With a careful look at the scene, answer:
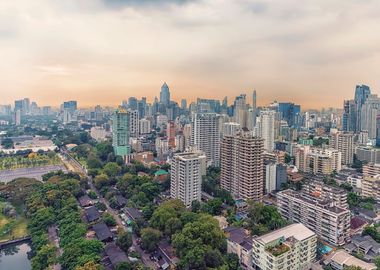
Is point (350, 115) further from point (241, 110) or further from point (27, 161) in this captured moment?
point (27, 161)

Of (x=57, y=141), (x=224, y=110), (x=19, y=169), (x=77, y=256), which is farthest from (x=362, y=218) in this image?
(x=224, y=110)

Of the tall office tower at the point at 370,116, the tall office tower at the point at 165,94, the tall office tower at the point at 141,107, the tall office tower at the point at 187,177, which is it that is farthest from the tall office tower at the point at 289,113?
the tall office tower at the point at 187,177

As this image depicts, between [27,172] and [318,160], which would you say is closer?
[318,160]

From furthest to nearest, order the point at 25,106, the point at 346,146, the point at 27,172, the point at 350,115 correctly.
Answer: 1. the point at 25,106
2. the point at 350,115
3. the point at 346,146
4. the point at 27,172

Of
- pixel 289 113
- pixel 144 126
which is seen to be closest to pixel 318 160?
pixel 144 126

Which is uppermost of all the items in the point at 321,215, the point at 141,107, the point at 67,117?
the point at 141,107

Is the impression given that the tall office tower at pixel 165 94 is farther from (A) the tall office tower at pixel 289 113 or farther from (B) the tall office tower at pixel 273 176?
(B) the tall office tower at pixel 273 176

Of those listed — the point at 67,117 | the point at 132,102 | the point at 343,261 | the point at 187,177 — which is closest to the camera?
the point at 343,261
